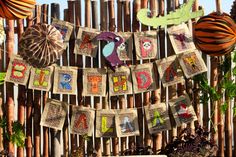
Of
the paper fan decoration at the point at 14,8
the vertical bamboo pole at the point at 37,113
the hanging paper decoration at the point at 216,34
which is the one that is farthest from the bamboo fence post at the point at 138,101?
the paper fan decoration at the point at 14,8

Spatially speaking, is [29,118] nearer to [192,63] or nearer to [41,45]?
[41,45]

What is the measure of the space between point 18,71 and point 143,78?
163 centimetres

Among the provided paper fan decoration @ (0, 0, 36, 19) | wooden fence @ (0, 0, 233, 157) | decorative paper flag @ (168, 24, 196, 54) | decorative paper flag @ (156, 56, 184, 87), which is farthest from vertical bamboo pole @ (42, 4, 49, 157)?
decorative paper flag @ (168, 24, 196, 54)

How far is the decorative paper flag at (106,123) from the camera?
26.3 feet

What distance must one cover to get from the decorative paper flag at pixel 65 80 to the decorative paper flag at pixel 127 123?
677 millimetres

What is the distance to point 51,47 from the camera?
7168 millimetres

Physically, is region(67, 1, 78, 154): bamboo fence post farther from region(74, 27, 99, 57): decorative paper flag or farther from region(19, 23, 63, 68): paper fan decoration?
region(19, 23, 63, 68): paper fan decoration

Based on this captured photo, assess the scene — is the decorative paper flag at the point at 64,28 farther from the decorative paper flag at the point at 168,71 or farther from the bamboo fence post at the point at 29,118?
the decorative paper flag at the point at 168,71

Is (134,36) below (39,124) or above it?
above

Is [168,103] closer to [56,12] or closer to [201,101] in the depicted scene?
[201,101]

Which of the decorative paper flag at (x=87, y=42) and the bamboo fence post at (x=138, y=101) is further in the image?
the bamboo fence post at (x=138, y=101)

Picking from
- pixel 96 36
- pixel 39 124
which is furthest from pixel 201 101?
pixel 39 124

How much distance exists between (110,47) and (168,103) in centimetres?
107

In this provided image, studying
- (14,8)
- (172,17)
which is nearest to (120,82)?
(172,17)
